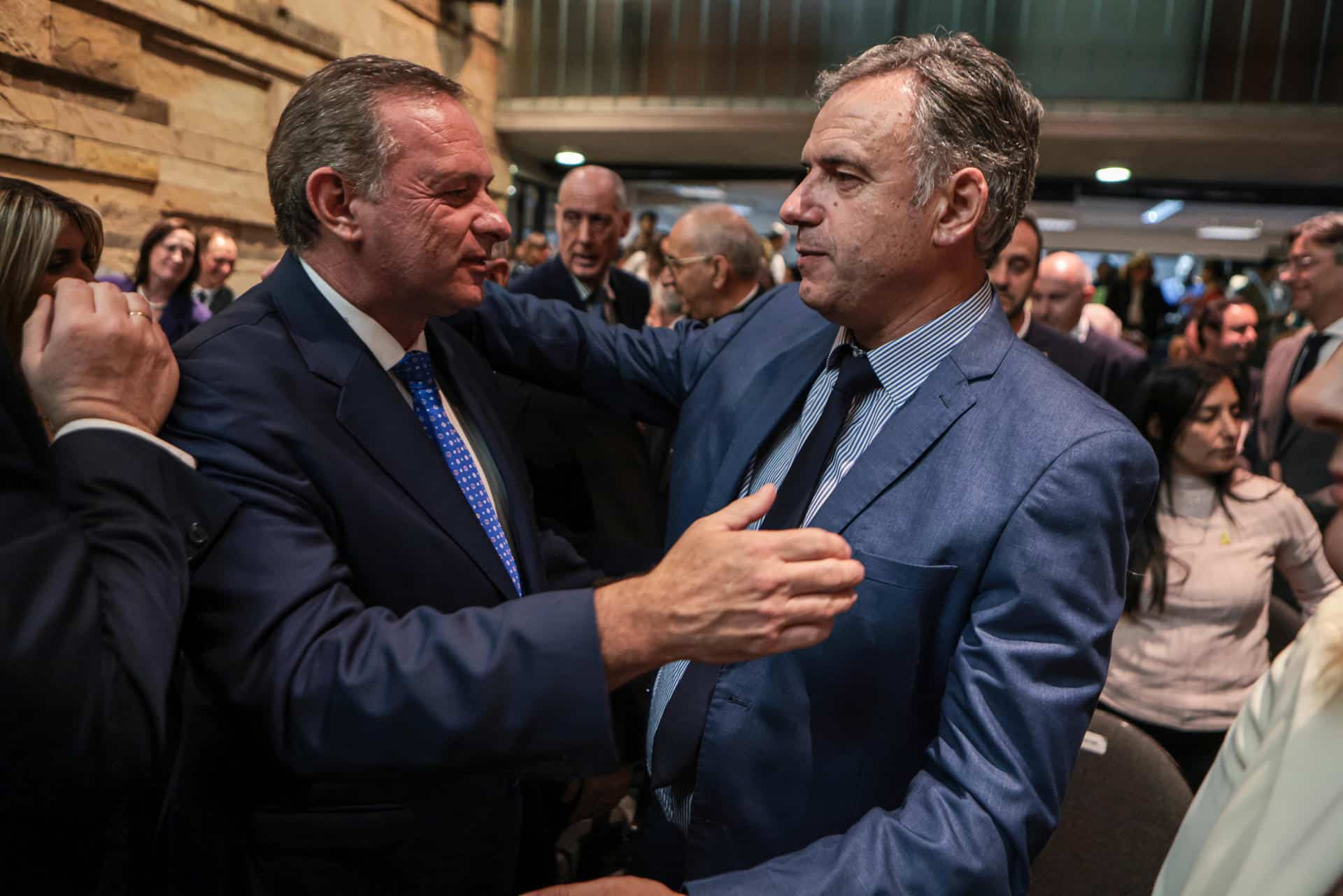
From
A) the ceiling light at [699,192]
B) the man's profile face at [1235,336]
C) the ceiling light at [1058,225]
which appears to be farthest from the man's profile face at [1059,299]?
the ceiling light at [1058,225]

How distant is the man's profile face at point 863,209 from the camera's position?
4.58ft

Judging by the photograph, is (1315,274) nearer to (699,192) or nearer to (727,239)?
(727,239)

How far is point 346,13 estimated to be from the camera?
618 cm

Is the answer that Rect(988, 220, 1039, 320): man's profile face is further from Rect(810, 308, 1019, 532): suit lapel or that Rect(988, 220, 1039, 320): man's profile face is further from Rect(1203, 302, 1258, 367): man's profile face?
Rect(1203, 302, 1258, 367): man's profile face

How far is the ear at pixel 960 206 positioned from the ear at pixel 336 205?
0.85m

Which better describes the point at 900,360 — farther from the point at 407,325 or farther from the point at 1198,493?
the point at 1198,493

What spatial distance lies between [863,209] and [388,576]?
2.79 feet

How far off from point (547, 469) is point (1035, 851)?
6.28 ft

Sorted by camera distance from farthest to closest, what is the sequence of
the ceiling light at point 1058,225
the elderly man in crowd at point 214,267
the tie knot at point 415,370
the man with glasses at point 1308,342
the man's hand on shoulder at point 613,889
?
the ceiling light at point 1058,225 → the elderly man in crowd at point 214,267 → the man with glasses at point 1308,342 → the tie knot at point 415,370 → the man's hand on shoulder at point 613,889

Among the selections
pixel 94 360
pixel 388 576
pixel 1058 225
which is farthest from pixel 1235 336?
pixel 1058 225

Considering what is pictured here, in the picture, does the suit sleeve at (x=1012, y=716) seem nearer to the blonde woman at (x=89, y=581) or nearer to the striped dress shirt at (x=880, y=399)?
the striped dress shirt at (x=880, y=399)

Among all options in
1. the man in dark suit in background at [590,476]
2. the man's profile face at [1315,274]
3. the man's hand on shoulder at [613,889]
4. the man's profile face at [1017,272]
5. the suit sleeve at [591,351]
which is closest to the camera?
the man's hand on shoulder at [613,889]

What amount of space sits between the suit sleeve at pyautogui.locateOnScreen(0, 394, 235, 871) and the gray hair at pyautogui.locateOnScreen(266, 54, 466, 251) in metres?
0.53

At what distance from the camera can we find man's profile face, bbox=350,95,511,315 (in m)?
1.39
